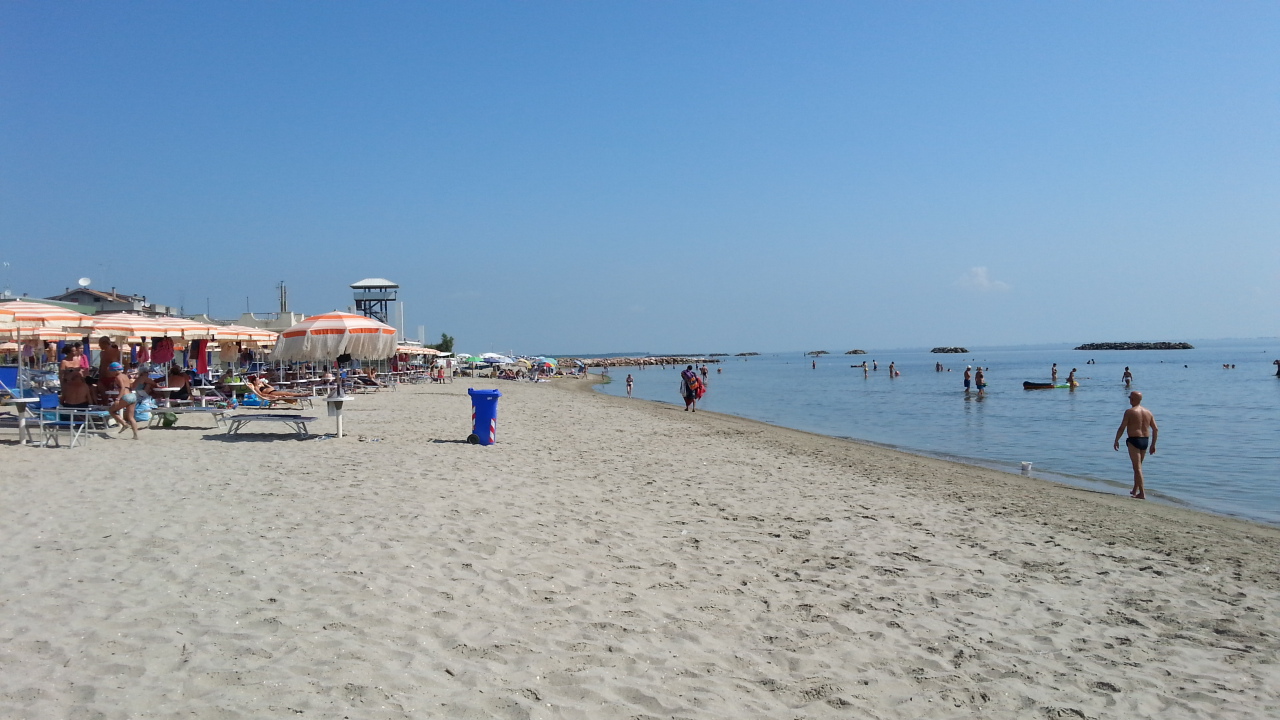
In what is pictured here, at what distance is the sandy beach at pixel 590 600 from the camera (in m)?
3.39

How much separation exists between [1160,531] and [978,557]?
2969mm

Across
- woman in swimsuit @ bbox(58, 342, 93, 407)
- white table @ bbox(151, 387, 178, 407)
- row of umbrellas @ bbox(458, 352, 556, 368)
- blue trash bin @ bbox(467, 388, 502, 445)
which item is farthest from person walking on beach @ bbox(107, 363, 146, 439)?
row of umbrellas @ bbox(458, 352, 556, 368)

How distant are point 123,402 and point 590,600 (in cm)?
946

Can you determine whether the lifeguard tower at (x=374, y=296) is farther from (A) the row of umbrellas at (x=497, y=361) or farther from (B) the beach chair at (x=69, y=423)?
(B) the beach chair at (x=69, y=423)

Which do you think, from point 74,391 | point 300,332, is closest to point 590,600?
point 74,391

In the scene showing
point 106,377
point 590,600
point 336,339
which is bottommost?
point 590,600

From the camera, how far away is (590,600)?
4574mm

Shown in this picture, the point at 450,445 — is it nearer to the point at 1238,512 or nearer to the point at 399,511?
the point at 399,511

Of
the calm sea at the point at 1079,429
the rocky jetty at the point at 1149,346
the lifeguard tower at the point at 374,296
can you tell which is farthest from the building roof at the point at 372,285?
the rocky jetty at the point at 1149,346

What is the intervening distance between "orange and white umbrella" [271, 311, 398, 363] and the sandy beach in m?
6.60

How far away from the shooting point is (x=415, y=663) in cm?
354

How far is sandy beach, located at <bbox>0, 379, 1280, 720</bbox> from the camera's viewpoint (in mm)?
3389

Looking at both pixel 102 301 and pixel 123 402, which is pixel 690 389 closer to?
pixel 123 402

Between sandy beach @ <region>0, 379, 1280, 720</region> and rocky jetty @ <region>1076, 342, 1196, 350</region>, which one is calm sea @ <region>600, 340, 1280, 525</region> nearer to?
sandy beach @ <region>0, 379, 1280, 720</region>
